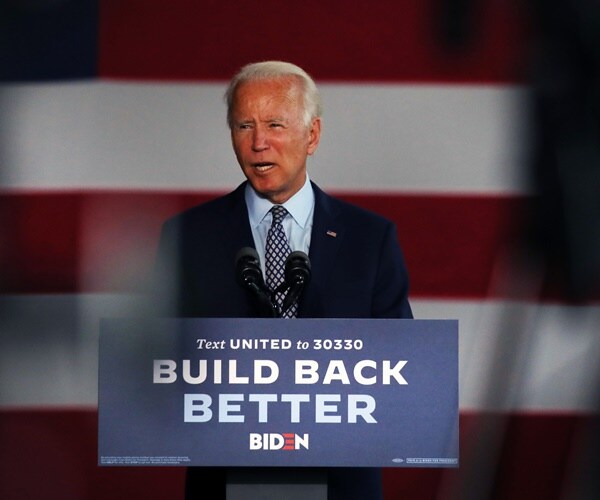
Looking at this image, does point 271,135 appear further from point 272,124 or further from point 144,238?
point 144,238

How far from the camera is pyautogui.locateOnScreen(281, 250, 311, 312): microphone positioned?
161 centimetres

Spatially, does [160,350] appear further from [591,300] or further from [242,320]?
[591,300]

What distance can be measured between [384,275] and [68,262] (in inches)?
39.9

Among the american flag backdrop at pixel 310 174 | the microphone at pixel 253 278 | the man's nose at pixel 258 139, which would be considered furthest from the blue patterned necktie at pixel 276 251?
the american flag backdrop at pixel 310 174

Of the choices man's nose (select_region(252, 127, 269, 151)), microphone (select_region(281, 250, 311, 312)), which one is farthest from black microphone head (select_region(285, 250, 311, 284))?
man's nose (select_region(252, 127, 269, 151))

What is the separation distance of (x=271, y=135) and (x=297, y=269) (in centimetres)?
51

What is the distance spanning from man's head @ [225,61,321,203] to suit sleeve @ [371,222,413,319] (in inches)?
7.7

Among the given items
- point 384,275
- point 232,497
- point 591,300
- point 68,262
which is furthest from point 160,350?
point 591,300

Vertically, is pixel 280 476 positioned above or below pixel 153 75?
below

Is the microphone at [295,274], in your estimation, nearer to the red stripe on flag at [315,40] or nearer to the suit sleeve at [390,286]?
the suit sleeve at [390,286]

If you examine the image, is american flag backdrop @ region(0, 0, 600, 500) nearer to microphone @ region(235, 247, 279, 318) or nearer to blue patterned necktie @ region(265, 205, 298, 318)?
blue patterned necktie @ region(265, 205, 298, 318)

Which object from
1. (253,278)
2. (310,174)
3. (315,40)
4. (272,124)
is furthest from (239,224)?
(315,40)

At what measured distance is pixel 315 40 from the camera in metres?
2.92

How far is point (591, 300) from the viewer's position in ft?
9.45
